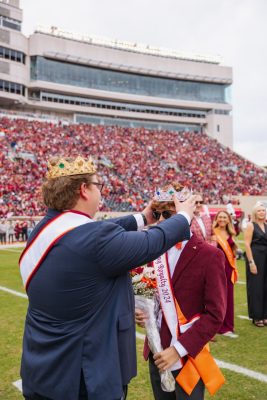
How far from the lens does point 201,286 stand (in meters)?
2.32

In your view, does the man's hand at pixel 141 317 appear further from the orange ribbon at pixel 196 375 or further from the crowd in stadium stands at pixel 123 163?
the crowd in stadium stands at pixel 123 163

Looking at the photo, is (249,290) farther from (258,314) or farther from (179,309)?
(179,309)

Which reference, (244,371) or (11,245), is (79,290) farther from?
(11,245)

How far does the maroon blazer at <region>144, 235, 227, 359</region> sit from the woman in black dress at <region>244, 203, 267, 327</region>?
464 centimetres

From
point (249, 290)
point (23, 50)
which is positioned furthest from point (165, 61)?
point (249, 290)

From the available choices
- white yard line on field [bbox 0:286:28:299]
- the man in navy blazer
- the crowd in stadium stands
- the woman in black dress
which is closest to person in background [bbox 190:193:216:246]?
the woman in black dress

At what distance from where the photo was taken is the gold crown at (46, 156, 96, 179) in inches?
73.4

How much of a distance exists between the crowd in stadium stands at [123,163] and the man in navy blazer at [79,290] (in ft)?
73.0

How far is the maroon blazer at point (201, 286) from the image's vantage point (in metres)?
2.25

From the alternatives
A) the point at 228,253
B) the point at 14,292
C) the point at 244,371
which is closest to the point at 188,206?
the point at 244,371

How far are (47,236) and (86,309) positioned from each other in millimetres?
379

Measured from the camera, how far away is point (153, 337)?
7.73 ft

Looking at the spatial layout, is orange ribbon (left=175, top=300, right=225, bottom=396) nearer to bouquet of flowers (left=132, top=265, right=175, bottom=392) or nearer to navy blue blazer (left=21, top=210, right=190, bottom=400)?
bouquet of flowers (left=132, top=265, right=175, bottom=392)

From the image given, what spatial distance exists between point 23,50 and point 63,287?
53.0 meters
